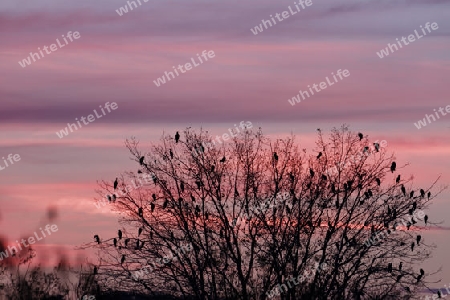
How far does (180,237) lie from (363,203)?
7.35 meters

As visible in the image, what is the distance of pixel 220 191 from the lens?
40031mm

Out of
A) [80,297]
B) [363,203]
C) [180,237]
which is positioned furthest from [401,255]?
[80,297]

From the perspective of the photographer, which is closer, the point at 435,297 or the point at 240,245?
the point at 435,297

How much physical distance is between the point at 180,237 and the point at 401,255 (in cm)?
866

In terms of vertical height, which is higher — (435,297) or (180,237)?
(180,237)

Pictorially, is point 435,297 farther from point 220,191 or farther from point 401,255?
point 220,191

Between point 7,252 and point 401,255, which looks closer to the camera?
point 7,252

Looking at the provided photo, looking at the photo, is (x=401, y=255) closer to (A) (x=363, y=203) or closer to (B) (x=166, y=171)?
(A) (x=363, y=203)

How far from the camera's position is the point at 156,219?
39344 mm

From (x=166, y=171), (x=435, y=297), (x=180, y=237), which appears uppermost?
(x=166, y=171)

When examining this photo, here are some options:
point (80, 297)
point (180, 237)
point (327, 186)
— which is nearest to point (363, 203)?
point (327, 186)

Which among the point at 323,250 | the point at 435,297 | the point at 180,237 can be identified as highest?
the point at 180,237

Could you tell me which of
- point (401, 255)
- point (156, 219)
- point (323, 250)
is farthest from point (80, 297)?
point (401, 255)

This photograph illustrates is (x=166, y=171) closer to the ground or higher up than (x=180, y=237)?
higher up
